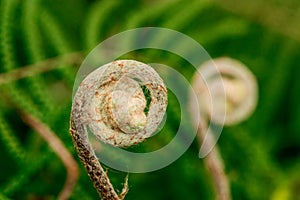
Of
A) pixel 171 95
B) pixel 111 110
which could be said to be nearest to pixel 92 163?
pixel 111 110

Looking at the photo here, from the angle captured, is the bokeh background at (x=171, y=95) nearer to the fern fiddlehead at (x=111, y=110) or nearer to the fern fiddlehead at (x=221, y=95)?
the fern fiddlehead at (x=221, y=95)

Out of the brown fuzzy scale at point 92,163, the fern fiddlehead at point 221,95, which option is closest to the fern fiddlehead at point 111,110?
the brown fuzzy scale at point 92,163

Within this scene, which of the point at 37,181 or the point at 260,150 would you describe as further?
the point at 260,150

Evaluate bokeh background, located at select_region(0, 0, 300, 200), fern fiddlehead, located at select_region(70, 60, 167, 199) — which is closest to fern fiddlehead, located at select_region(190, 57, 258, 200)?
bokeh background, located at select_region(0, 0, 300, 200)

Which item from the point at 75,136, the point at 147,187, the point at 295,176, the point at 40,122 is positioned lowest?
the point at 295,176

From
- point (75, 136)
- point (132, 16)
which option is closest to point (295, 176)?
Answer: point (132, 16)

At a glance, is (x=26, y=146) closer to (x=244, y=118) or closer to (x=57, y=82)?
(x=57, y=82)
